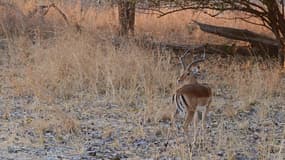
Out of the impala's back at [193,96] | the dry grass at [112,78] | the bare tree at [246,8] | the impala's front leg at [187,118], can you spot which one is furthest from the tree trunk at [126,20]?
the impala's front leg at [187,118]

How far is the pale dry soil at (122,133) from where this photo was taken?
18.5 ft

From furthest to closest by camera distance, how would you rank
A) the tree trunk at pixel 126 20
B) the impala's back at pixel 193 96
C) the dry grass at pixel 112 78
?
the tree trunk at pixel 126 20
the dry grass at pixel 112 78
the impala's back at pixel 193 96

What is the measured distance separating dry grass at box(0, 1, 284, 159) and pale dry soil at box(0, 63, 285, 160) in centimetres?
4

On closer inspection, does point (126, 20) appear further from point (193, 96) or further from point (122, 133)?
point (193, 96)

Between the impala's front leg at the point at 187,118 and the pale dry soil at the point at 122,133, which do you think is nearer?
the pale dry soil at the point at 122,133

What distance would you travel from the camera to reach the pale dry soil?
5648 millimetres

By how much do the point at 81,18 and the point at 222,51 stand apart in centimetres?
430

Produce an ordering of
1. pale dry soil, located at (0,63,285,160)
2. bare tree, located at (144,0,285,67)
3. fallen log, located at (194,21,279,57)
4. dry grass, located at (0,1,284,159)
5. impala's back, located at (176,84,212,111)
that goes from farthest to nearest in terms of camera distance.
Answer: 1. fallen log, located at (194,21,279,57)
2. bare tree, located at (144,0,285,67)
3. dry grass, located at (0,1,284,159)
4. impala's back, located at (176,84,212,111)
5. pale dry soil, located at (0,63,285,160)

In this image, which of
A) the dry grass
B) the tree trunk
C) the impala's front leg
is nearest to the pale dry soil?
the dry grass

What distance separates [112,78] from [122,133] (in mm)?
2271

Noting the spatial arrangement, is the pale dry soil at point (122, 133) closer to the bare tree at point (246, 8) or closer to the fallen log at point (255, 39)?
the bare tree at point (246, 8)

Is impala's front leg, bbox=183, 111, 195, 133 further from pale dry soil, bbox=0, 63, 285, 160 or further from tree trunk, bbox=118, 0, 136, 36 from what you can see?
tree trunk, bbox=118, 0, 136, 36

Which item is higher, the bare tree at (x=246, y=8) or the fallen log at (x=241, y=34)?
the bare tree at (x=246, y=8)

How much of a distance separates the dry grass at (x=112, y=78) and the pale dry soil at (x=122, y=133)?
43 mm
